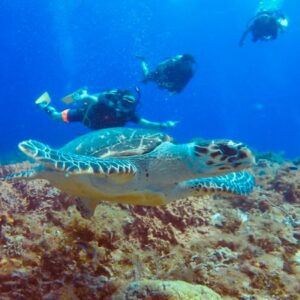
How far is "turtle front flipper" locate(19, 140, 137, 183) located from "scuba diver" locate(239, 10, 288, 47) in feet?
34.4

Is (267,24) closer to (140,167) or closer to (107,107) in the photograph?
(107,107)

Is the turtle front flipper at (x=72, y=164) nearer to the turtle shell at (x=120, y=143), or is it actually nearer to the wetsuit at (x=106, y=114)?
the turtle shell at (x=120, y=143)

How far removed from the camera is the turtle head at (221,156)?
3.11m

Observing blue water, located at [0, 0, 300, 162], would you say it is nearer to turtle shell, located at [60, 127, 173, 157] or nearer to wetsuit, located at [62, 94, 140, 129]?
wetsuit, located at [62, 94, 140, 129]

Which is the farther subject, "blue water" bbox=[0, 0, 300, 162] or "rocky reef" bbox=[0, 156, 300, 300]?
"blue water" bbox=[0, 0, 300, 162]

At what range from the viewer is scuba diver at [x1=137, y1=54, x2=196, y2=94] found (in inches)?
397

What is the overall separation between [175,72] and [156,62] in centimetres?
7251

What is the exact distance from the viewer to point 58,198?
15.4 ft

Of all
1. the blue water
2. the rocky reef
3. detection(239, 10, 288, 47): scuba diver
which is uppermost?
the blue water

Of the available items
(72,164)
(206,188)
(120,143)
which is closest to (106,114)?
(120,143)

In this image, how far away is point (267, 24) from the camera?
12.1 meters

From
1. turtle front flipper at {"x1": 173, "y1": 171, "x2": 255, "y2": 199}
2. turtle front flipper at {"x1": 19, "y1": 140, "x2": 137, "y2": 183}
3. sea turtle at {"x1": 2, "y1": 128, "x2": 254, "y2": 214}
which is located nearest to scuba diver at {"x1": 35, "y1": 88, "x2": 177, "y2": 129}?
sea turtle at {"x1": 2, "y1": 128, "x2": 254, "y2": 214}

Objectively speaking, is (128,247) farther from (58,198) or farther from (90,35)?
(90,35)

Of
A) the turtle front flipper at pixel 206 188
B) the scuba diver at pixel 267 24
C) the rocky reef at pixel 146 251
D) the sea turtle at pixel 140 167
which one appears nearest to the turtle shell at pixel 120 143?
the sea turtle at pixel 140 167
